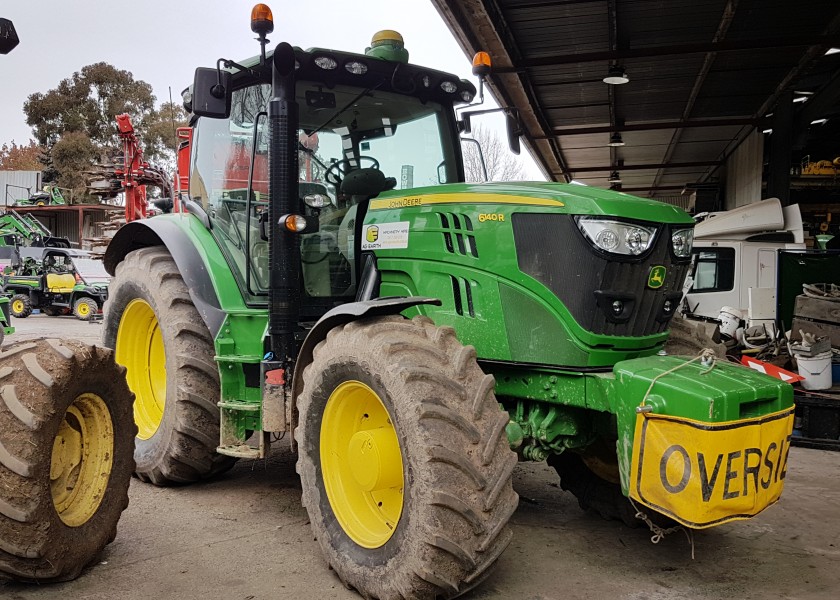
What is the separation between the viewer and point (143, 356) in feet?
18.3

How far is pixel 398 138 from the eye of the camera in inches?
183

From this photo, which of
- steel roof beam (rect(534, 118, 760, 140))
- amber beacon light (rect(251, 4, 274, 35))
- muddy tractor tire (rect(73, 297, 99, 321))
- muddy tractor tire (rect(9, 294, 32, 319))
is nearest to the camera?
amber beacon light (rect(251, 4, 274, 35))

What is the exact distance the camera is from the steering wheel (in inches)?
179

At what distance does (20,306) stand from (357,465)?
19567 millimetres

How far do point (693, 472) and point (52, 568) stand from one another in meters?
2.72

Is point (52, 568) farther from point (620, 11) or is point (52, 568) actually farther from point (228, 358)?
point (620, 11)

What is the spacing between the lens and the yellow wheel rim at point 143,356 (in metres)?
5.43

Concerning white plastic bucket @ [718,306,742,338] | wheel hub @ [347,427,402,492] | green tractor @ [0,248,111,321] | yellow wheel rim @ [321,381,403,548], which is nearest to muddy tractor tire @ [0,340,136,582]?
yellow wheel rim @ [321,381,403,548]

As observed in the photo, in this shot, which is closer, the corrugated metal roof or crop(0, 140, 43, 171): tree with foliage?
the corrugated metal roof

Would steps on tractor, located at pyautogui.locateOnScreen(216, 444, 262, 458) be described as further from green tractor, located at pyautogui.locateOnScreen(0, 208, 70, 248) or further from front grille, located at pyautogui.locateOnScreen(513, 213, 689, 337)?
green tractor, located at pyautogui.locateOnScreen(0, 208, 70, 248)

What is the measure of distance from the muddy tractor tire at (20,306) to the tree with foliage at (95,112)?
21976 mm

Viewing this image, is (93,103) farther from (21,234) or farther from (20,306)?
(20,306)

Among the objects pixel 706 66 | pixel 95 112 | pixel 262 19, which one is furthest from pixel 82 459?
pixel 95 112

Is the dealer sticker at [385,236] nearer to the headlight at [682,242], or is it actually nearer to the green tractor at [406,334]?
the green tractor at [406,334]
